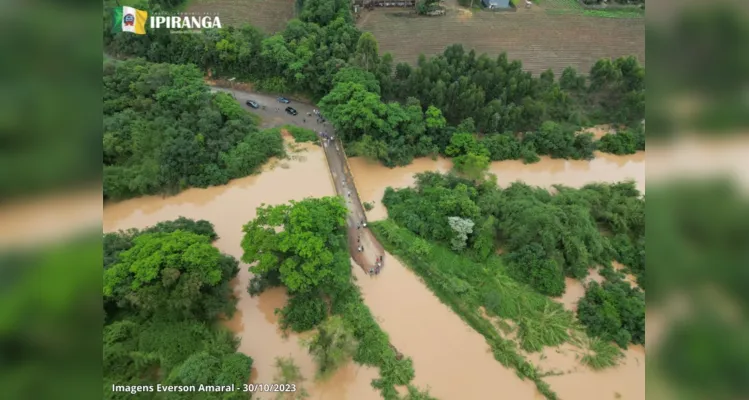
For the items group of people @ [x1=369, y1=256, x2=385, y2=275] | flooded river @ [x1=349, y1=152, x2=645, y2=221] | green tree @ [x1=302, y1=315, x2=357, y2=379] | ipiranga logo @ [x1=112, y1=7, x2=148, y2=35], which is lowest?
green tree @ [x1=302, y1=315, x2=357, y2=379]

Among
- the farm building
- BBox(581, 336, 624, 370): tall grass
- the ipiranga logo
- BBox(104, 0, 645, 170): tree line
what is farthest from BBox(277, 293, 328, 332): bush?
the farm building

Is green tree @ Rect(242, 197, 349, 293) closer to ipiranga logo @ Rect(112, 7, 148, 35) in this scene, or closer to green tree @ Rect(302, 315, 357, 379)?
green tree @ Rect(302, 315, 357, 379)

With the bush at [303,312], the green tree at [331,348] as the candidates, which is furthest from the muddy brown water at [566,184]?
the bush at [303,312]

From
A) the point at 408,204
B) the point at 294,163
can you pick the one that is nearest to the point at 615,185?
the point at 408,204

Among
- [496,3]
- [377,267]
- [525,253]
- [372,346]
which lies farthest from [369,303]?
[496,3]

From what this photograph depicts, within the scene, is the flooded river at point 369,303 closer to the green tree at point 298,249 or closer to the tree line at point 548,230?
the tree line at point 548,230

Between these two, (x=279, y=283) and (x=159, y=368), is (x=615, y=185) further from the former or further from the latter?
(x=159, y=368)
